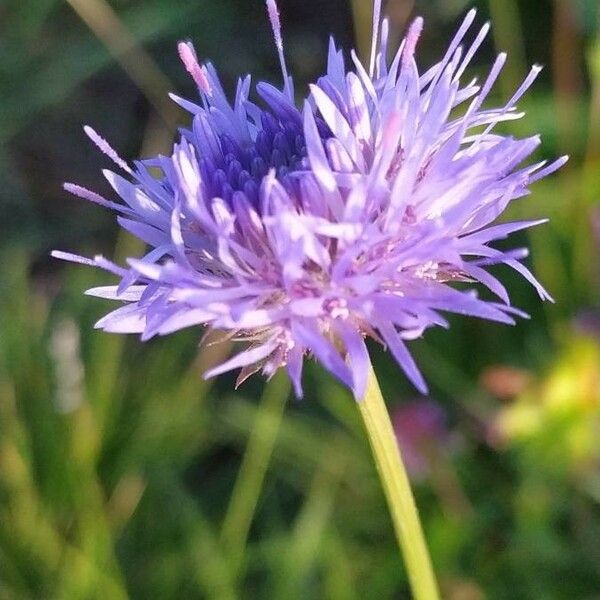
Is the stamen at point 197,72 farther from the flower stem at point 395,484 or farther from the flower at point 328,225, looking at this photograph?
the flower stem at point 395,484

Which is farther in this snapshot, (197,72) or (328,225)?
(197,72)

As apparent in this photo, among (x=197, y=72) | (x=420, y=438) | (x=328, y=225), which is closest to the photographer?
(x=328, y=225)

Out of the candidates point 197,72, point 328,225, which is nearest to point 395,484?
point 328,225

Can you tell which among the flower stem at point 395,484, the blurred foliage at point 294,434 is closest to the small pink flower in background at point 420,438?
the blurred foliage at point 294,434

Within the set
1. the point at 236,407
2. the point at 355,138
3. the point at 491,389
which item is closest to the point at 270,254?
the point at 355,138

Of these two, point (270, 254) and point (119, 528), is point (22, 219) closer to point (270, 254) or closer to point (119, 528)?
point (119, 528)

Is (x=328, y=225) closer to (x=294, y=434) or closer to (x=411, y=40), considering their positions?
(x=411, y=40)
